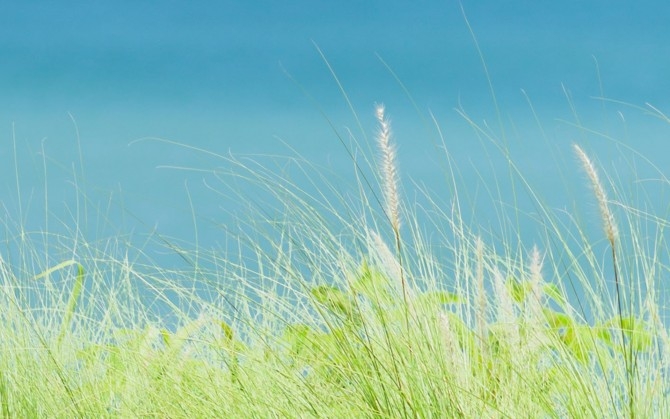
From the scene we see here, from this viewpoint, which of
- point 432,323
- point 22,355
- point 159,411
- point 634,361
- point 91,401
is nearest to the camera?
point 634,361

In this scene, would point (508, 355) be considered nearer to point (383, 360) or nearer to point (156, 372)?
point (383, 360)

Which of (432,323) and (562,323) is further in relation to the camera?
(562,323)

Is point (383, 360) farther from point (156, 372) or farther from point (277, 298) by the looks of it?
point (156, 372)

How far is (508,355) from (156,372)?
3.27ft

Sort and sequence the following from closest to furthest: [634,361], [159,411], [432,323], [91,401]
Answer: [634,361] < [432,323] < [159,411] < [91,401]

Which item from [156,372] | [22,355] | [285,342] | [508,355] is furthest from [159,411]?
[508,355]

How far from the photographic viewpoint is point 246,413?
6.65ft

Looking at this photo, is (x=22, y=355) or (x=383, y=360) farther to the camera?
(x=22, y=355)

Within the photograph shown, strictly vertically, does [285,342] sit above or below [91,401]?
above

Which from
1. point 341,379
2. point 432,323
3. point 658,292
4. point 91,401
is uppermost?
point 658,292

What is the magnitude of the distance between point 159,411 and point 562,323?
127 centimetres

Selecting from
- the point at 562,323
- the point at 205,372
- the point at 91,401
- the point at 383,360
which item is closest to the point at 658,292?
the point at 562,323

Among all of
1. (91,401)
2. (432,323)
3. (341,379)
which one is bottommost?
(91,401)

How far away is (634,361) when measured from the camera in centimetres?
183
